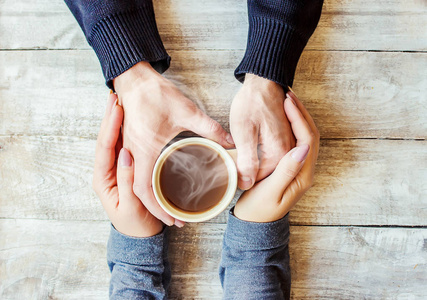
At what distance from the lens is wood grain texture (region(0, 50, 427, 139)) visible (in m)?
0.99

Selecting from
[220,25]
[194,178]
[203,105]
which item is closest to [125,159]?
[194,178]

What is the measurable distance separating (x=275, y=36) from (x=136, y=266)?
2.43 ft

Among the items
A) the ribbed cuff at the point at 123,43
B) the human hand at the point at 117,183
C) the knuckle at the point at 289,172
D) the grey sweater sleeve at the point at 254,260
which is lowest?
the grey sweater sleeve at the point at 254,260

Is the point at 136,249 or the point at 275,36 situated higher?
the point at 275,36

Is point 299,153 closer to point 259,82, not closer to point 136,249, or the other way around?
point 259,82

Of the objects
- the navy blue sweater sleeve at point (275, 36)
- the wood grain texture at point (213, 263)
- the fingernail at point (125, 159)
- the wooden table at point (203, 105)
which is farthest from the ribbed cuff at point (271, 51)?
the wood grain texture at point (213, 263)

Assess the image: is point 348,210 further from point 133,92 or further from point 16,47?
point 16,47

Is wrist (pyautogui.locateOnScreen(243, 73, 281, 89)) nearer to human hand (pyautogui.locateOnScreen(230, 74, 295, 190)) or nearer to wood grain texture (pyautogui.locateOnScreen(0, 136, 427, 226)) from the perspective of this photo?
human hand (pyautogui.locateOnScreen(230, 74, 295, 190))

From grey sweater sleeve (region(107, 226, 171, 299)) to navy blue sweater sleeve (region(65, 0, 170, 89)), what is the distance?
45cm

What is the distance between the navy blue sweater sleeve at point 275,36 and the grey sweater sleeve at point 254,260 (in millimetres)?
407

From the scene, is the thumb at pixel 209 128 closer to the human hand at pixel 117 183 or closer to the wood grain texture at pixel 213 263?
the human hand at pixel 117 183

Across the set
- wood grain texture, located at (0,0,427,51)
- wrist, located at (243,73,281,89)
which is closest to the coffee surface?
wrist, located at (243,73,281,89)

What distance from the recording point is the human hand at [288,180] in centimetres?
81

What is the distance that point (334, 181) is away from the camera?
1.00 meters
